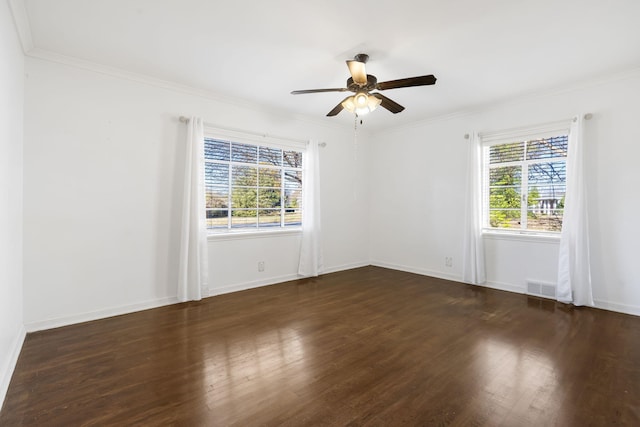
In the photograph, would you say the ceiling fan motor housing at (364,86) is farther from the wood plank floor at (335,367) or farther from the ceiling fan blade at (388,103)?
the wood plank floor at (335,367)

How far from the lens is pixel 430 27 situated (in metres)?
2.57

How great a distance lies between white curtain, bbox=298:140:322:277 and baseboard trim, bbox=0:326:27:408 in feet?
10.8

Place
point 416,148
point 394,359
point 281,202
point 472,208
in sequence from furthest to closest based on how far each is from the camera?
1. point 416,148
2. point 281,202
3. point 472,208
4. point 394,359

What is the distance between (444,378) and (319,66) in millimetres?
3025

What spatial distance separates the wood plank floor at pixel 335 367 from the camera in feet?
6.03

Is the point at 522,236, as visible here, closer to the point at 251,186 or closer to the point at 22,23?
the point at 251,186

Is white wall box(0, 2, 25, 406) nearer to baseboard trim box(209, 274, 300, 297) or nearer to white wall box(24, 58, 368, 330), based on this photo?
white wall box(24, 58, 368, 330)

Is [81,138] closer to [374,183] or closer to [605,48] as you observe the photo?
[374,183]

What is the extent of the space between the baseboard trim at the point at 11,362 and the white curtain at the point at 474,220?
496 cm

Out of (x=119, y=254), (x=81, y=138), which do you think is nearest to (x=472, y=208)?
(x=119, y=254)

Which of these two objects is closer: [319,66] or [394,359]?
[394,359]

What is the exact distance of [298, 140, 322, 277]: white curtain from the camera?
5078 mm

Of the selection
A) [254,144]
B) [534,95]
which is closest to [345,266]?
[254,144]

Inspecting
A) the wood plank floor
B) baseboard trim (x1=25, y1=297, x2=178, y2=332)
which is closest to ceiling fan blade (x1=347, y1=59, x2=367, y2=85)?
the wood plank floor
